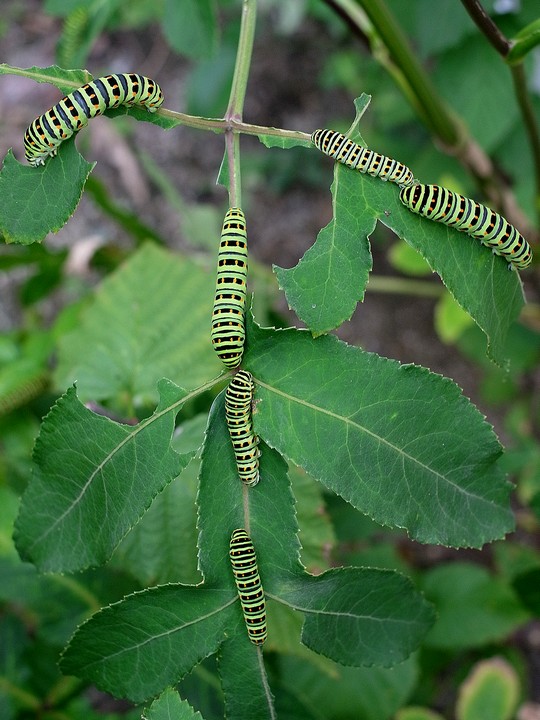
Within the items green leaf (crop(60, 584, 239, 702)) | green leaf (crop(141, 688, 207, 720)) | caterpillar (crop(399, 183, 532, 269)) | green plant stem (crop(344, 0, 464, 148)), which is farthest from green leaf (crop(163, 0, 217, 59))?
green leaf (crop(141, 688, 207, 720))

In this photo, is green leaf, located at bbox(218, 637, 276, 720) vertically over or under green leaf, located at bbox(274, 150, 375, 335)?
under

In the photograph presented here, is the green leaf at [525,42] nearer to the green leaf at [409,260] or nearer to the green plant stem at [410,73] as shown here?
the green plant stem at [410,73]

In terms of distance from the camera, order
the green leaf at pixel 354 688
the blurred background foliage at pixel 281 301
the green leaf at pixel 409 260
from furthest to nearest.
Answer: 1. the green leaf at pixel 409 260
2. the green leaf at pixel 354 688
3. the blurred background foliage at pixel 281 301

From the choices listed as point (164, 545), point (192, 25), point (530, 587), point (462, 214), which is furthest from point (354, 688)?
point (192, 25)

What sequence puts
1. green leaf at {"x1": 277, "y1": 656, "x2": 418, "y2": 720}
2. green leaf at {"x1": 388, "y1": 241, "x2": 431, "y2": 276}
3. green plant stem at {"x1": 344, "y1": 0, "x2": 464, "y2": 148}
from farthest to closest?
1. green leaf at {"x1": 388, "y1": 241, "x2": 431, "y2": 276}
2. green leaf at {"x1": 277, "y1": 656, "x2": 418, "y2": 720}
3. green plant stem at {"x1": 344, "y1": 0, "x2": 464, "y2": 148}

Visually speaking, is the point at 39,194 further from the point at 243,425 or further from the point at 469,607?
the point at 469,607

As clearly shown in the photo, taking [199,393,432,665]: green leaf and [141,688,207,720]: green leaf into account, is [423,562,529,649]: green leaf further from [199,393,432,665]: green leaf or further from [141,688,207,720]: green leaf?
[141,688,207,720]: green leaf

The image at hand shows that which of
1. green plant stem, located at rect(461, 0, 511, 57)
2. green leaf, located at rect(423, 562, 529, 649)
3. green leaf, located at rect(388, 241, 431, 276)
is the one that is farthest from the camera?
green leaf, located at rect(388, 241, 431, 276)

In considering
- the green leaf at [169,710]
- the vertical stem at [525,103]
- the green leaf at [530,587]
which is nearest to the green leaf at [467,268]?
the vertical stem at [525,103]
